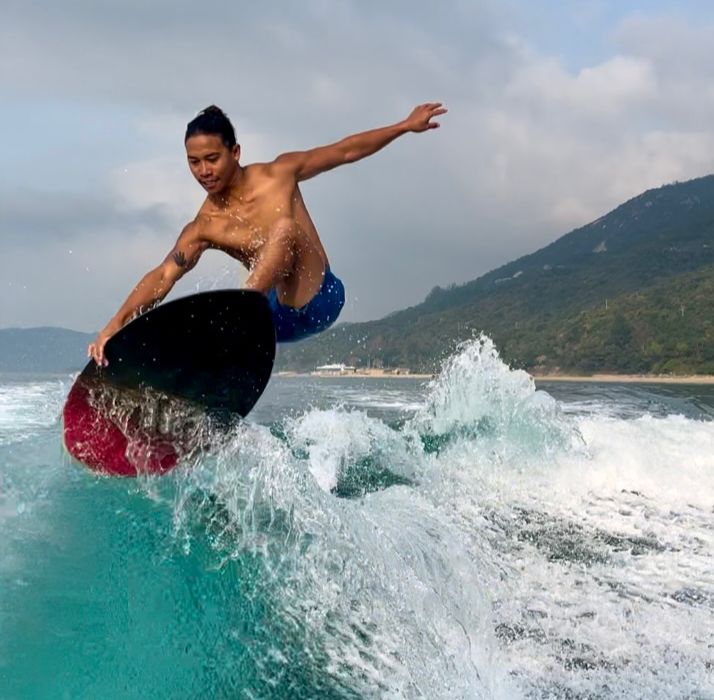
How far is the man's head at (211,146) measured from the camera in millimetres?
4535

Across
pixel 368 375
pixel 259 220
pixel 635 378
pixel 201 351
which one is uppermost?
pixel 259 220

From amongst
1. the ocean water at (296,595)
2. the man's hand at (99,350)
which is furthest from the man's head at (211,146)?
the ocean water at (296,595)

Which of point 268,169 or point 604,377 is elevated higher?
point 268,169

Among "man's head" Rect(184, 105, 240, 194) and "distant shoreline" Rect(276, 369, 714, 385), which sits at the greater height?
"man's head" Rect(184, 105, 240, 194)

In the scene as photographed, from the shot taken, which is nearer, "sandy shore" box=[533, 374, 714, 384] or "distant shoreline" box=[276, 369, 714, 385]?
"sandy shore" box=[533, 374, 714, 384]

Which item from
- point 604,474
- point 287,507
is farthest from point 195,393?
point 604,474

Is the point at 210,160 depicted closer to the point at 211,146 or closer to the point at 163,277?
the point at 211,146

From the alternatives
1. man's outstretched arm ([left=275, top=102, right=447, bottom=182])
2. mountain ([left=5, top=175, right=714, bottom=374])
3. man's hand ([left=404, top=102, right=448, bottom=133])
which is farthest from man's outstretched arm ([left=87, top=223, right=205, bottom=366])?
mountain ([left=5, top=175, right=714, bottom=374])

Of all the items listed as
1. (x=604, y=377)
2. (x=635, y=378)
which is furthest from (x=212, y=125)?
(x=604, y=377)

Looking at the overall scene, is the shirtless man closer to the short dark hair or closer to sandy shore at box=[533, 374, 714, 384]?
the short dark hair

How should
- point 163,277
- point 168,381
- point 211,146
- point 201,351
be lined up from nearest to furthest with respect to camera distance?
point 211,146, point 201,351, point 168,381, point 163,277

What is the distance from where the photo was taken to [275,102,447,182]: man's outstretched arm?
500 cm

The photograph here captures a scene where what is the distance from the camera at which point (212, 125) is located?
4543mm

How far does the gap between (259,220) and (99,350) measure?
1.34 metres
